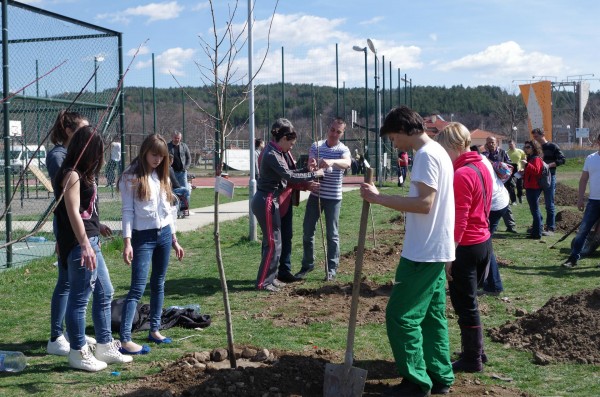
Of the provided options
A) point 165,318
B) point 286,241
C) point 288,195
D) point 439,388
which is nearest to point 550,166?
point 286,241

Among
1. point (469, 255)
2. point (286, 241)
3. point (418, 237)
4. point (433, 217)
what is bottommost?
point (286, 241)

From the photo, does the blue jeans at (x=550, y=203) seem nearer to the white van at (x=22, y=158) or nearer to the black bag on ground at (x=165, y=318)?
the black bag on ground at (x=165, y=318)

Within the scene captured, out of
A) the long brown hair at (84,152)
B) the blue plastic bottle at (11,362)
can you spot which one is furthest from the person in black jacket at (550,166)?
the blue plastic bottle at (11,362)

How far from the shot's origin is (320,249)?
11.2m

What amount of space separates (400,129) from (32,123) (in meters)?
12.6

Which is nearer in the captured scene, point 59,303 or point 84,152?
point 84,152

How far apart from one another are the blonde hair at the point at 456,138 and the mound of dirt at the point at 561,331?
1743 mm

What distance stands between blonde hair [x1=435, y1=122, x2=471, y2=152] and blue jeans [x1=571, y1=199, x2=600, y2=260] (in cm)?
480

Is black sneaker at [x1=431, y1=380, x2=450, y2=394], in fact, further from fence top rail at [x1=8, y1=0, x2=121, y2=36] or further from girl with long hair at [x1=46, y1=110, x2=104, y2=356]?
fence top rail at [x1=8, y1=0, x2=121, y2=36]

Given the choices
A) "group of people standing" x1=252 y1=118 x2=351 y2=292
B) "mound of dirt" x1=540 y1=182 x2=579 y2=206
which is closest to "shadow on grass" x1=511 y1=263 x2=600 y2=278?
"group of people standing" x1=252 y1=118 x2=351 y2=292

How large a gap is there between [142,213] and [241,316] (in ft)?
6.11

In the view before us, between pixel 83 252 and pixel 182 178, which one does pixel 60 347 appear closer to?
pixel 83 252

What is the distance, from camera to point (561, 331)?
573cm

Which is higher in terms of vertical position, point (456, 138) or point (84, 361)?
point (456, 138)
